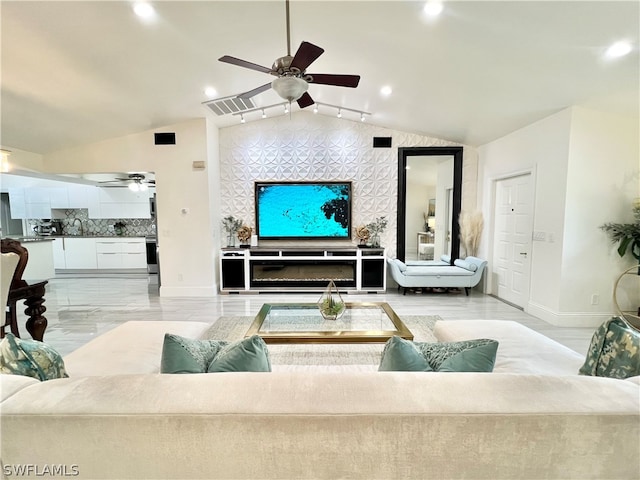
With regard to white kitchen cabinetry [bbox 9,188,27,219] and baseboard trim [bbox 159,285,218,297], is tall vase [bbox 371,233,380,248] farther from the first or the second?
white kitchen cabinetry [bbox 9,188,27,219]

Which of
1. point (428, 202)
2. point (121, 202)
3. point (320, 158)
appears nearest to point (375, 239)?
point (428, 202)

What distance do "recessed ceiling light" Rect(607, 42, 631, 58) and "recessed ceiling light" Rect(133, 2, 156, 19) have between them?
12.4ft

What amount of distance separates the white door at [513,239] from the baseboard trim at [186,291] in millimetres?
4780

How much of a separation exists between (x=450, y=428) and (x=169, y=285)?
517cm

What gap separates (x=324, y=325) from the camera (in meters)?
2.81

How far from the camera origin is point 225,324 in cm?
372

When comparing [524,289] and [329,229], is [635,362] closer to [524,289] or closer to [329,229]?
[524,289]

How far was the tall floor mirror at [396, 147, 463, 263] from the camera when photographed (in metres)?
5.49

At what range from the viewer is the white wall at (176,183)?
193 inches

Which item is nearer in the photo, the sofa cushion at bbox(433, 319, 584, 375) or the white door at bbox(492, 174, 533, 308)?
the sofa cushion at bbox(433, 319, 584, 375)

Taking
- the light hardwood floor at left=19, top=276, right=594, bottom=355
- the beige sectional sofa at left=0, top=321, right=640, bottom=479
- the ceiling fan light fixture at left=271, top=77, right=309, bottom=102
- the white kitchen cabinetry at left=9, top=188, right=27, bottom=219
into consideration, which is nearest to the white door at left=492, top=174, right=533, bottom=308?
the light hardwood floor at left=19, top=276, right=594, bottom=355

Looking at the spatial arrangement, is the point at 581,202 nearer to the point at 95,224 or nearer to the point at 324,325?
the point at 324,325

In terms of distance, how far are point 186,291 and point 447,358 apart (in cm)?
478

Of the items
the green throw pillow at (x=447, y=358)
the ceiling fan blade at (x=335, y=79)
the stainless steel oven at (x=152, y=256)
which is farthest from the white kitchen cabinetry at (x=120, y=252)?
the green throw pillow at (x=447, y=358)
